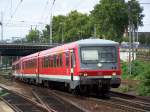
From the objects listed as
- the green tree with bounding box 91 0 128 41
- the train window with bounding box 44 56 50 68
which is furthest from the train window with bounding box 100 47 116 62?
the green tree with bounding box 91 0 128 41

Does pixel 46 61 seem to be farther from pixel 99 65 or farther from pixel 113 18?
pixel 113 18

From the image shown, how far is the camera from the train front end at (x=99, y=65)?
87.2 ft

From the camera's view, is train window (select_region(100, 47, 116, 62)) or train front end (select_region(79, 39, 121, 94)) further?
train window (select_region(100, 47, 116, 62))

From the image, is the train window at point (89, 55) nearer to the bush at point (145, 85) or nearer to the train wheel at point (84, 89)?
the train wheel at point (84, 89)

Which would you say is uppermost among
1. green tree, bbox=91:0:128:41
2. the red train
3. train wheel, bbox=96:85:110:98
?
green tree, bbox=91:0:128:41

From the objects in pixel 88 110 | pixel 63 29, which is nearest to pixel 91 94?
pixel 88 110

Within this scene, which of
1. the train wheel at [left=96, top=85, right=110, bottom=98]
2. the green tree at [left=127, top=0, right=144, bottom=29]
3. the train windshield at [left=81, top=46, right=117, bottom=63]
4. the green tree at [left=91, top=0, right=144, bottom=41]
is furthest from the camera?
the green tree at [left=91, top=0, right=144, bottom=41]

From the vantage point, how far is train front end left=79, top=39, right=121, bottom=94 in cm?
2659

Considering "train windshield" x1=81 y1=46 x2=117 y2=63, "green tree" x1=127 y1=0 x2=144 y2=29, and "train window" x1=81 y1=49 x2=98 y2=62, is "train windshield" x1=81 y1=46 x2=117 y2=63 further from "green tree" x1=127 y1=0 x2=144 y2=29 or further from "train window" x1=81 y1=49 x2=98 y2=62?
"green tree" x1=127 y1=0 x2=144 y2=29

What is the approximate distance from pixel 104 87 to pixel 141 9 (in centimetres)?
6224

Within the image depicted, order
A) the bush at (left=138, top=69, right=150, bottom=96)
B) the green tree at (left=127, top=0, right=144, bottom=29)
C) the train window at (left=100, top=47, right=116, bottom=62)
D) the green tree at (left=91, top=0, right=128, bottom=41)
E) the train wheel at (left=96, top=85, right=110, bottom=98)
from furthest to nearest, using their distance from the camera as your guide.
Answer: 1. the green tree at (left=91, top=0, right=128, bottom=41)
2. the green tree at (left=127, top=0, right=144, bottom=29)
3. the bush at (left=138, top=69, right=150, bottom=96)
4. the train wheel at (left=96, top=85, right=110, bottom=98)
5. the train window at (left=100, top=47, right=116, bottom=62)

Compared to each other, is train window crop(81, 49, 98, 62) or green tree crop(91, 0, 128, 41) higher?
green tree crop(91, 0, 128, 41)

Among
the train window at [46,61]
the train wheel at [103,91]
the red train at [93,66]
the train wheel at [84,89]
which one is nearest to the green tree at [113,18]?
the train window at [46,61]

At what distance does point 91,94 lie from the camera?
3048 centimetres
